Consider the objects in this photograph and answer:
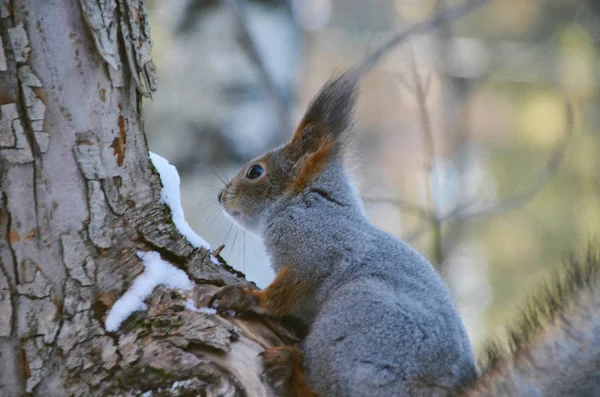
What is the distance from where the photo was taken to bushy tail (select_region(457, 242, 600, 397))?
4.04 ft

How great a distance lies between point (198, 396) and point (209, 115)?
1.90m

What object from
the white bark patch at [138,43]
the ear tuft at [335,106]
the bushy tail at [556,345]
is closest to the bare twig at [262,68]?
the ear tuft at [335,106]

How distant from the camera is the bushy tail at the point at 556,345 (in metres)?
1.23

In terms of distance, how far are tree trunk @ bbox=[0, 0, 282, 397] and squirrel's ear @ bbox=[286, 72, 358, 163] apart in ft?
1.64

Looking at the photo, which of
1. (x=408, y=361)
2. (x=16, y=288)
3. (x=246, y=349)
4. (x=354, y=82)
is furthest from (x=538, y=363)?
(x=16, y=288)

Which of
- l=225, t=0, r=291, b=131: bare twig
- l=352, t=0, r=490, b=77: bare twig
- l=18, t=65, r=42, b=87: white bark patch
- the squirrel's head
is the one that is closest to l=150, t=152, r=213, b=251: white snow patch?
the squirrel's head

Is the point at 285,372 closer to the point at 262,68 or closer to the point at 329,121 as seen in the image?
the point at 329,121

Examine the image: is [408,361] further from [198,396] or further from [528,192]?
[528,192]

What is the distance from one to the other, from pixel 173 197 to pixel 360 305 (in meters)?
0.51

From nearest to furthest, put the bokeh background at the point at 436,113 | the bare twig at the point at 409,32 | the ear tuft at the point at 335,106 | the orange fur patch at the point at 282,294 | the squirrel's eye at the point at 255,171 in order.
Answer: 1. the orange fur patch at the point at 282,294
2. the ear tuft at the point at 335,106
3. the squirrel's eye at the point at 255,171
4. the bare twig at the point at 409,32
5. the bokeh background at the point at 436,113

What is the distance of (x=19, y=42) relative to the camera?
4.37 ft

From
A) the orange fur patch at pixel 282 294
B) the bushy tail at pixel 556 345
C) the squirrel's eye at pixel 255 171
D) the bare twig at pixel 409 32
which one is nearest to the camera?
the bushy tail at pixel 556 345

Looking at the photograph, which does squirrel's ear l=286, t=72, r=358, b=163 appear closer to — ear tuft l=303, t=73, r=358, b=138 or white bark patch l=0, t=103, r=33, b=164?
ear tuft l=303, t=73, r=358, b=138

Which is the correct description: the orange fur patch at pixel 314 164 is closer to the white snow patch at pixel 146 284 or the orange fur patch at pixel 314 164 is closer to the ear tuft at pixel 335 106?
the ear tuft at pixel 335 106
